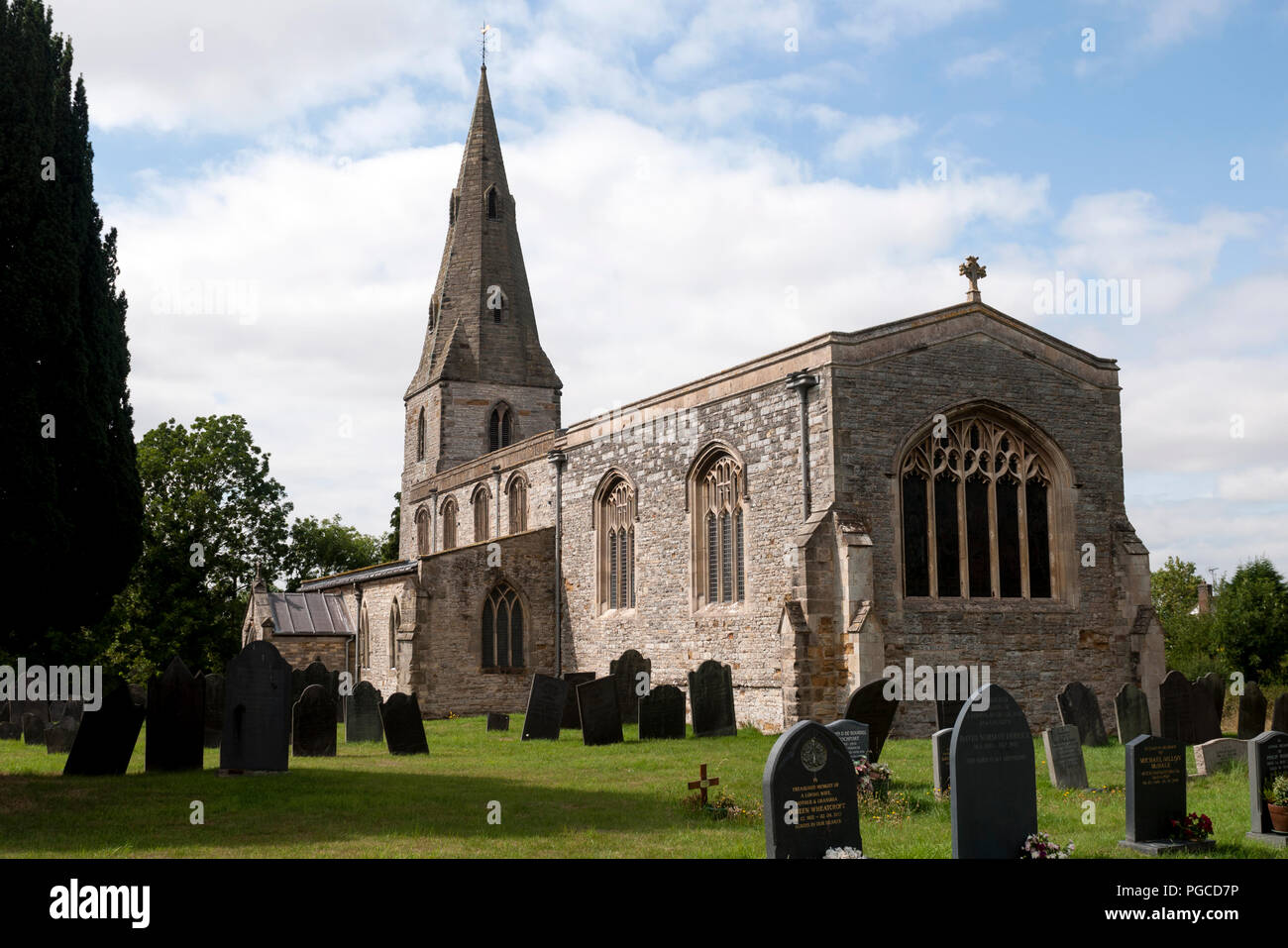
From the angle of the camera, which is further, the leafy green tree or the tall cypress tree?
the leafy green tree

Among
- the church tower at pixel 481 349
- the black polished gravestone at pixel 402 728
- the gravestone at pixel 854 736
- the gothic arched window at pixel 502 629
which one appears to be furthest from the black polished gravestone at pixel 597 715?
the church tower at pixel 481 349

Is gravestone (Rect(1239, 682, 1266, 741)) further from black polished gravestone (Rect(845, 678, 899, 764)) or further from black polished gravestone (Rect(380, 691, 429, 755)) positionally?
black polished gravestone (Rect(380, 691, 429, 755))

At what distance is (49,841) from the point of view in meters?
9.02

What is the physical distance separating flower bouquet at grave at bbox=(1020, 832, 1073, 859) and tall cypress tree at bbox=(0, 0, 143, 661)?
9.92 metres

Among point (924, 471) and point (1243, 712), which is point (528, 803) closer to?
point (924, 471)

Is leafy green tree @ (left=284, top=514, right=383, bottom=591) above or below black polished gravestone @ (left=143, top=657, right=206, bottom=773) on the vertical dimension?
above

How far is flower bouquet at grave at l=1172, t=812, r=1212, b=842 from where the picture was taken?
867cm

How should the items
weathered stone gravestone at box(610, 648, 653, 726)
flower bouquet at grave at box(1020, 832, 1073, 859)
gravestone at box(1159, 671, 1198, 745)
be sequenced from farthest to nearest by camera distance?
weathered stone gravestone at box(610, 648, 653, 726)
gravestone at box(1159, 671, 1198, 745)
flower bouquet at grave at box(1020, 832, 1073, 859)

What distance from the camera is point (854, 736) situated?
11.2 metres

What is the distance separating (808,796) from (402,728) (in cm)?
1011

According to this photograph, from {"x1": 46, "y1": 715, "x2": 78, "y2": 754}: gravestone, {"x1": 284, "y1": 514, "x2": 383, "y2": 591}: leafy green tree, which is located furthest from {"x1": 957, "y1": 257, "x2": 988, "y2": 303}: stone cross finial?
{"x1": 284, "y1": 514, "x2": 383, "y2": 591}: leafy green tree

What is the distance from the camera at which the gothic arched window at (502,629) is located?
25.9 meters

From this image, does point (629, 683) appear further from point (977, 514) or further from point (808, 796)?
point (808, 796)
